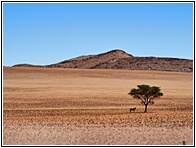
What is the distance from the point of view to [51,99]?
165ft

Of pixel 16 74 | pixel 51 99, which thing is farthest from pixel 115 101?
pixel 16 74

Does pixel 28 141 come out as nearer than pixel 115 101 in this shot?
Yes

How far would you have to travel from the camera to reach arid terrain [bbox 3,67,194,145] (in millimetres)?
18212

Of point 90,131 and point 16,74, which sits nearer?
point 90,131

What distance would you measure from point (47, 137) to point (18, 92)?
138 ft

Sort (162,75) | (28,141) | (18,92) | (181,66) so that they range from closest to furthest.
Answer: (28,141)
(18,92)
(162,75)
(181,66)

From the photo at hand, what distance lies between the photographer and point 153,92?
40375 millimetres

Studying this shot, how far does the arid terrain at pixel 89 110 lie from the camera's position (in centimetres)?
1821

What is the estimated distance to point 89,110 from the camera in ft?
127

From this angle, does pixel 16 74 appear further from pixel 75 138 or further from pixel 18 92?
pixel 75 138

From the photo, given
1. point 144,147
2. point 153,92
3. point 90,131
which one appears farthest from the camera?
point 153,92

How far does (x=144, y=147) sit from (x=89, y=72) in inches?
3105

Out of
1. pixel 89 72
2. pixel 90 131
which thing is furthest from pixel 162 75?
pixel 90 131

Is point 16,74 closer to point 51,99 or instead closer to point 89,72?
point 89,72
